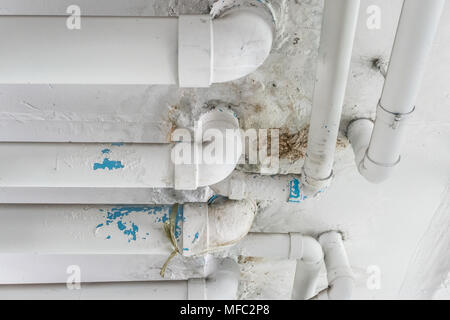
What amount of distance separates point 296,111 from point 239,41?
1.07 feet

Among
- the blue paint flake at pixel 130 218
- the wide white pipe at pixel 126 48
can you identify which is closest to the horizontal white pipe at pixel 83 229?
the blue paint flake at pixel 130 218

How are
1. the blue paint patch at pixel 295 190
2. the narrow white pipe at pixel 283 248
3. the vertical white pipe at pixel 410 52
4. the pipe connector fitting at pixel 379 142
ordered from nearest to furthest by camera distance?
the vertical white pipe at pixel 410 52 < the pipe connector fitting at pixel 379 142 < the blue paint patch at pixel 295 190 < the narrow white pipe at pixel 283 248

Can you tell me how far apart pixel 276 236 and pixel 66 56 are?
71 cm

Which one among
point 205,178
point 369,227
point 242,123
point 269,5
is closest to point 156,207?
point 205,178

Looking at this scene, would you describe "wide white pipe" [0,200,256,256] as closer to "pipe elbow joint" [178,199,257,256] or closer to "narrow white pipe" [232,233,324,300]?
"pipe elbow joint" [178,199,257,256]

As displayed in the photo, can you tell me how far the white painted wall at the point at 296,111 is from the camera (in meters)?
0.88

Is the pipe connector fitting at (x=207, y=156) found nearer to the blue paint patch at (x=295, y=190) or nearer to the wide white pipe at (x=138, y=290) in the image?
the blue paint patch at (x=295, y=190)

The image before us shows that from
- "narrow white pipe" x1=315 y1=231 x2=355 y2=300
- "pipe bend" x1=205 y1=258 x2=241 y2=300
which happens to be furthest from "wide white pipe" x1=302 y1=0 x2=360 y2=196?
"pipe bend" x1=205 y1=258 x2=241 y2=300

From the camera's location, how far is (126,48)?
0.70m

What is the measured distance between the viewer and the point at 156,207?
39.7 inches

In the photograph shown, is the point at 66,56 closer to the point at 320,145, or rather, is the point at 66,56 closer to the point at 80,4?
the point at 80,4

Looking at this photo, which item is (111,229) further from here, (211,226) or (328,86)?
(328,86)

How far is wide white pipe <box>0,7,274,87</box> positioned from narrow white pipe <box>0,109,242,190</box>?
0.19 metres

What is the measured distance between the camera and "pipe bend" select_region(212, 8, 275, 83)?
2.40ft
